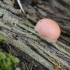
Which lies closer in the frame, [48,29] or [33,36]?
[33,36]

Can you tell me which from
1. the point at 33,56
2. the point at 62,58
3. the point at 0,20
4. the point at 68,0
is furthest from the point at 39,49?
the point at 68,0

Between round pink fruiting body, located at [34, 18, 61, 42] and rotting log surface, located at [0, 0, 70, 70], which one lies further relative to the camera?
round pink fruiting body, located at [34, 18, 61, 42]

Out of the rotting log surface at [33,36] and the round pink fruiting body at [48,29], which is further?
the round pink fruiting body at [48,29]

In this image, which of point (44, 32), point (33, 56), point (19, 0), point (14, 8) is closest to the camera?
point (33, 56)

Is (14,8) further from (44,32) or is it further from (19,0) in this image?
(44,32)
